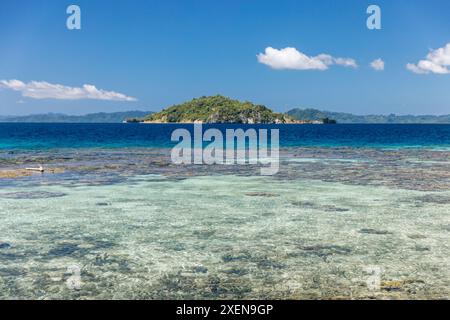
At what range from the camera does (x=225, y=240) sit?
49.8 ft

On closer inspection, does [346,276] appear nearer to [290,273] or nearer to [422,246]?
[290,273]

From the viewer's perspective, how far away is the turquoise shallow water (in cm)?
1105

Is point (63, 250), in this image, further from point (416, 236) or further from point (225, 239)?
point (416, 236)

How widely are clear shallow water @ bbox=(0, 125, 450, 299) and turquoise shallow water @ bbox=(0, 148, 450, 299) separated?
5 centimetres

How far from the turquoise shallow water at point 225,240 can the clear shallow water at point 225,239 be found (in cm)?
5

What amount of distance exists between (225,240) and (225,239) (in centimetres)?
13

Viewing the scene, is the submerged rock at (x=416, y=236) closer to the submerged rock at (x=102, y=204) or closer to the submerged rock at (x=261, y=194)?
the submerged rock at (x=261, y=194)

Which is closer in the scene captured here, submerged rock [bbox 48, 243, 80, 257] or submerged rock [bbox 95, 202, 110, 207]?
submerged rock [bbox 48, 243, 80, 257]

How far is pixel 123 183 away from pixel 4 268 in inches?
630
